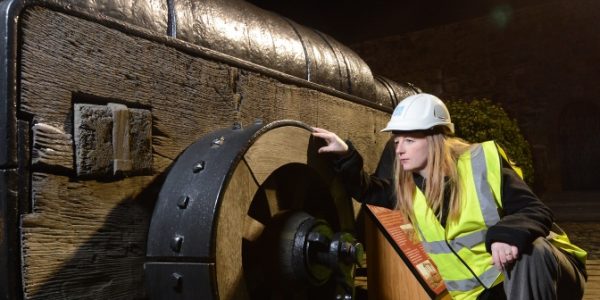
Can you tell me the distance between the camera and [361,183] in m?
2.19

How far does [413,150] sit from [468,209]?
38cm

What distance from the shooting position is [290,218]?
1.73 meters

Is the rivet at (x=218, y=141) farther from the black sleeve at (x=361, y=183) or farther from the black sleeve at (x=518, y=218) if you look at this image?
the black sleeve at (x=518, y=218)

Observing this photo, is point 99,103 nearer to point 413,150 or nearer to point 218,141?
point 218,141

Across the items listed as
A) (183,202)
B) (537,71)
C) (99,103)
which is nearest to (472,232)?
(183,202)

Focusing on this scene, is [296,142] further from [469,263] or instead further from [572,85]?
[572,85]

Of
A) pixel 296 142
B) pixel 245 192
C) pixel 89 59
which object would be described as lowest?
pixel 245 192

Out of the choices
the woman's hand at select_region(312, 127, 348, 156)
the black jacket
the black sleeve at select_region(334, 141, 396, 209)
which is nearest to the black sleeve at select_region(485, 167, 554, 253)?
the black jacket

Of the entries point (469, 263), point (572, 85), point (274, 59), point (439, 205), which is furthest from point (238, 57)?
point (572, 85)

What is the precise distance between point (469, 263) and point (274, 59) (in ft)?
4.19

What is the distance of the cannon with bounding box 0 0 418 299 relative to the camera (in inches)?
46.3

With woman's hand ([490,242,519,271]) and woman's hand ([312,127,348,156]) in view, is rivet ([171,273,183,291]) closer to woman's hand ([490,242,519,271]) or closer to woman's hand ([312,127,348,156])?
woman's hand ([312,127,348,156])

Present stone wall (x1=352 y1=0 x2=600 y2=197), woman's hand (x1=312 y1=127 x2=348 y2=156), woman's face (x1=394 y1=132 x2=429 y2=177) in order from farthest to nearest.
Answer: stone wall (x1=352 y1=0 x2=600 y2=197) < woman's face (x1=394 y1=132 x2=429 y2=177) < woman's hand (x1=312 y1=127 x2=348 y2=156)

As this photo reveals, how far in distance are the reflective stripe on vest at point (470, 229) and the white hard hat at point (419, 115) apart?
21cm
